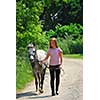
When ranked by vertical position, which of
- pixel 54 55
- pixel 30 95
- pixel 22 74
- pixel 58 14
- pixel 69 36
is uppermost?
pixel 58 14

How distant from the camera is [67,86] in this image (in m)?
5.43

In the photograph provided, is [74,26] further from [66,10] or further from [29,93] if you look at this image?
Answer: [29,93]

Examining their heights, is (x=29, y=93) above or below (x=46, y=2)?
below

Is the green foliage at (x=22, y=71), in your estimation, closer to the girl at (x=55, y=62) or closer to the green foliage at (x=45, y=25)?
the green foliage at (x=45, y=25)

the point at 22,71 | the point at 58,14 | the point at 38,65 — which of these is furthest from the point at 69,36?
the point at 22,71

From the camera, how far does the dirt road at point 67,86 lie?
538 centimetres

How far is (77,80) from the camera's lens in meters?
5.39

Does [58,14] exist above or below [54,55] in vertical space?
above

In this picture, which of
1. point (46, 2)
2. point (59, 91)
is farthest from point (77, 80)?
point (46, 2)

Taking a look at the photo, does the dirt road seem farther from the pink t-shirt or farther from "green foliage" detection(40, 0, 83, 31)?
"green foliage" detection(40, 0, 83, 31)

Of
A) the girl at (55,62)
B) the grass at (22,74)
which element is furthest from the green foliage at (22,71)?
the girl at (55,62)

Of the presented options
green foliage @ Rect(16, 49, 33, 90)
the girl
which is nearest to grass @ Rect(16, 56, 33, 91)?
green foliage @ Rect(16, 49, 33, 90)

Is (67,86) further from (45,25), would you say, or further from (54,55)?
(45,25)
